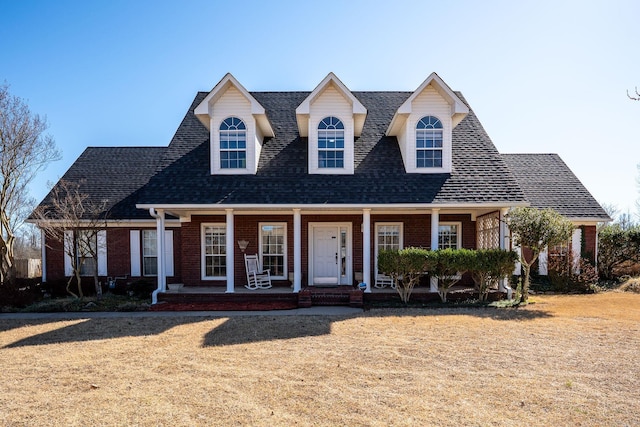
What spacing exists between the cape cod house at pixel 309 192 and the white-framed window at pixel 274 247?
0.13 ft

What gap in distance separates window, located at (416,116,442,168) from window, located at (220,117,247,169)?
6308 mm

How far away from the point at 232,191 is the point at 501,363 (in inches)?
363

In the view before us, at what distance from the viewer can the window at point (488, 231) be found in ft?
41.2

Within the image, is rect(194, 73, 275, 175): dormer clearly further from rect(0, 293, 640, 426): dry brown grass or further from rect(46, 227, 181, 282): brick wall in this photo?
rect(0, 293, 640, 426): dry brown grass

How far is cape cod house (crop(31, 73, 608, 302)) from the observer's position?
12.2 m

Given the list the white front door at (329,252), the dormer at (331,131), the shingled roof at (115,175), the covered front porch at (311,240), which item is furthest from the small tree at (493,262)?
the shingled roof at (115,175)

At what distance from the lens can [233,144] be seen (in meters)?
13.1

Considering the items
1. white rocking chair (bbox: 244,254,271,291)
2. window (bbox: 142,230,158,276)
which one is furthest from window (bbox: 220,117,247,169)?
window (bbox: 142,230,158,276)

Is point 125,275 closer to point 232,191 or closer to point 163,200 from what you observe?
point 163,200

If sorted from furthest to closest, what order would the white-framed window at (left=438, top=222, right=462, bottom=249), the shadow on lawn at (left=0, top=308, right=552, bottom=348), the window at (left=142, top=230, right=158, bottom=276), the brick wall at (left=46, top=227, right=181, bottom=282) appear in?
the window at (left=142, top=230, right=158, bottom=276) < the brick wall at (left=46, top=227, right=181, bottom=282) < the white-framed window at (left=438, top=222, right=462, bottom=249) < the shadow on lawn at (left=0, top=308, right=552, bottom=348)

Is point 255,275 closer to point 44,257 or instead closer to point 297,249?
point 297,249

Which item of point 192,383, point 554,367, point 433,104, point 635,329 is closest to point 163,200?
point 192,383

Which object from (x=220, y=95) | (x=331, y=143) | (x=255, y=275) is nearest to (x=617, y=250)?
(x=331, y=143)

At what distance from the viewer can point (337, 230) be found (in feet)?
47.2
